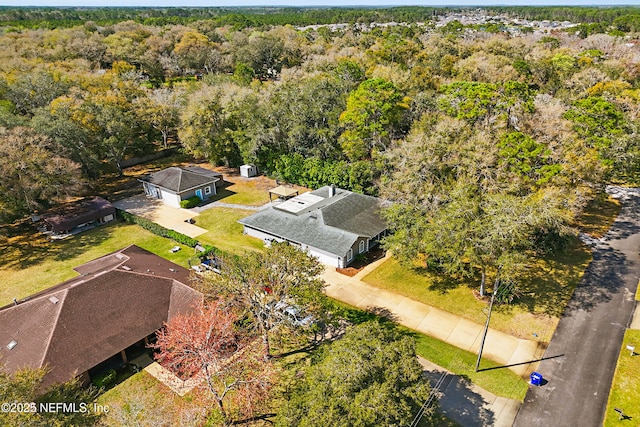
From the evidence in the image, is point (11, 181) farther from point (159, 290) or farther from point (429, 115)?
point (429, 115)

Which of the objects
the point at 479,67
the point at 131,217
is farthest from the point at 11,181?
the point at 479,67

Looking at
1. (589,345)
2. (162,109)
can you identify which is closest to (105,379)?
(589,345)

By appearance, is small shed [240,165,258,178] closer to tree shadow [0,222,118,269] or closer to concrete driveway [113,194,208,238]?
concrete driveway [113,194,208,238]

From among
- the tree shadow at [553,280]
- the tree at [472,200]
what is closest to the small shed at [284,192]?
the tree at [472,200]

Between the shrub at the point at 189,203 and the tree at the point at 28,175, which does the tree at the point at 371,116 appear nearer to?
the shrub at the point at 189,203

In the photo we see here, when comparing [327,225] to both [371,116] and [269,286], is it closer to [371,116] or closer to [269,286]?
[269,286]

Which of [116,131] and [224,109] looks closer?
[116,131]
